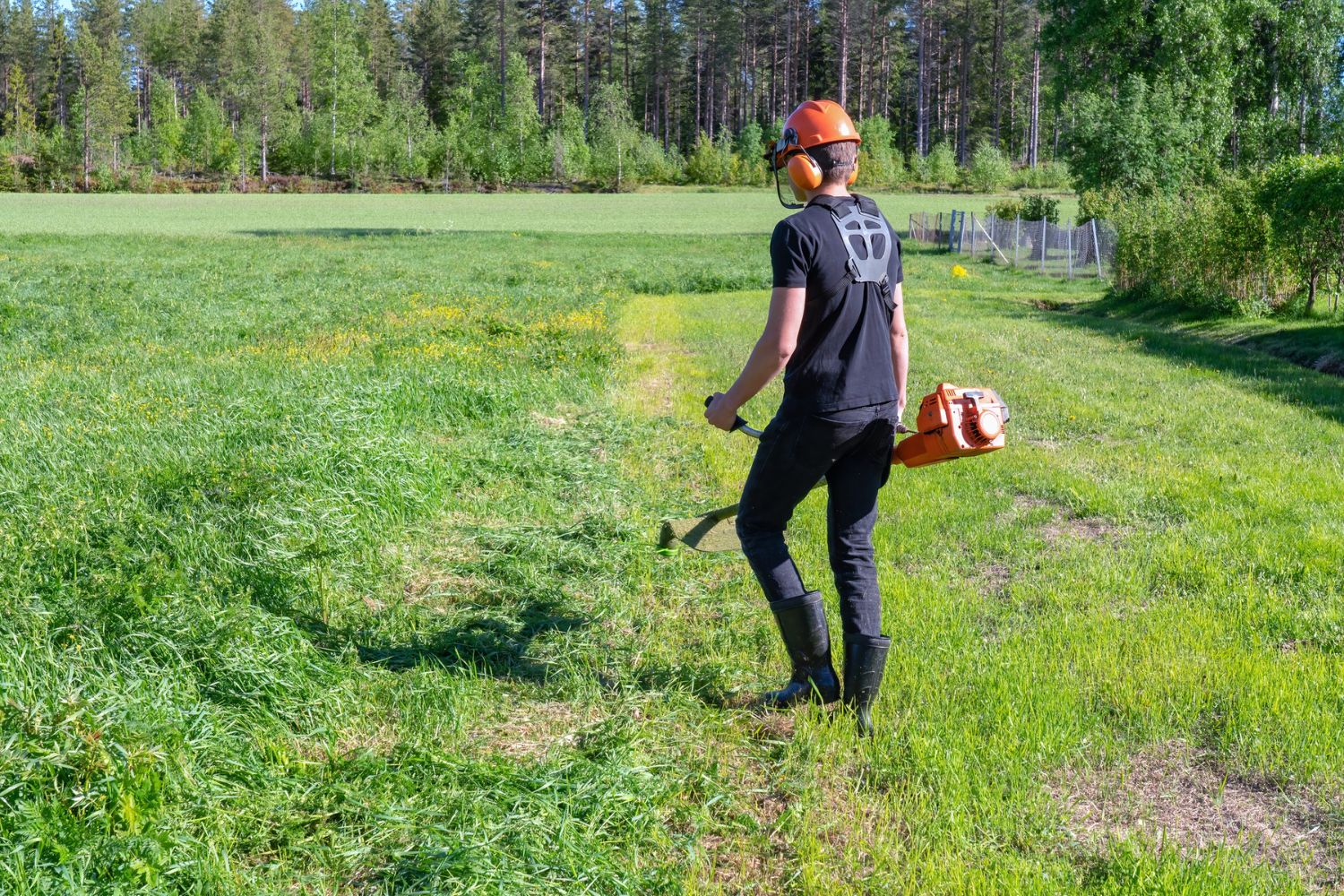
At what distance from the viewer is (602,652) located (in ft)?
15.7

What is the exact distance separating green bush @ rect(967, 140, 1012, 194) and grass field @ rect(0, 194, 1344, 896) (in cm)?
6658

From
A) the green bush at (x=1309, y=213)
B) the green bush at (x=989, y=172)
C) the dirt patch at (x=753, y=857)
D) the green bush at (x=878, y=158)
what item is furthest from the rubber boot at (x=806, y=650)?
the green bush at (x=989, y=172)

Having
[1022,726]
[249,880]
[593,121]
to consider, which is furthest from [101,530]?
[593,121]

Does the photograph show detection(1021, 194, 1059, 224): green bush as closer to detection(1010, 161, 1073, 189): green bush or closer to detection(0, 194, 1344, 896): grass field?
detection(0, 194, 1344, 896): grass field

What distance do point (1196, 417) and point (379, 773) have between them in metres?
8.36

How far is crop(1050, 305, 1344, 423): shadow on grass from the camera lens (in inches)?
417

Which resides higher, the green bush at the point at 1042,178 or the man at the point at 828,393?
the green bush at the point at 1042,178

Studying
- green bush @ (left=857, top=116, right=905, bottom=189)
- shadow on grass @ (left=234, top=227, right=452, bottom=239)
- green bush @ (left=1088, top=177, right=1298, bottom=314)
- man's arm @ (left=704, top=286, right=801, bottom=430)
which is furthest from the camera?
green bush @ (left=857, top=116, right=905, bottom=189)

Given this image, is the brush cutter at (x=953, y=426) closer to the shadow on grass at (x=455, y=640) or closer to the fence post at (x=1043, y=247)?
the shadow on grass at (x=455, y=640)

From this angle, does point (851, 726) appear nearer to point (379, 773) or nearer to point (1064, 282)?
point (379, 773)

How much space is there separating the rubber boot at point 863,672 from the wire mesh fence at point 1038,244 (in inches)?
856

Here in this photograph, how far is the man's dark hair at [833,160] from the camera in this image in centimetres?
385

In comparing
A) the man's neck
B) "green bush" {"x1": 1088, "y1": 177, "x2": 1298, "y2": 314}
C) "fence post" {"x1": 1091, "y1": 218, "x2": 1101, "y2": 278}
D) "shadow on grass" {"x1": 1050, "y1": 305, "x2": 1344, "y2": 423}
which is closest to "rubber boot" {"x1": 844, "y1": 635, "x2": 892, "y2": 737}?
the man's neck

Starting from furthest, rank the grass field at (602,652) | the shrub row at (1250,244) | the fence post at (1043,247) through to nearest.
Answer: the fence post at (1043,247)
the shrub row at (1250,244)
the grass field at (602,652)
